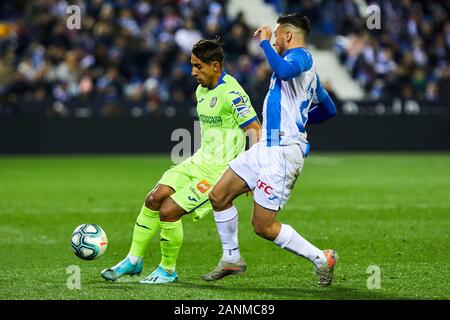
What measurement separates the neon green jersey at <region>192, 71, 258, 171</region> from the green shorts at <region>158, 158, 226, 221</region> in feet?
0.26

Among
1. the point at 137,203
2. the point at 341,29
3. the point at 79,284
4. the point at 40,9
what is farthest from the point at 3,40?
the point at 79,284

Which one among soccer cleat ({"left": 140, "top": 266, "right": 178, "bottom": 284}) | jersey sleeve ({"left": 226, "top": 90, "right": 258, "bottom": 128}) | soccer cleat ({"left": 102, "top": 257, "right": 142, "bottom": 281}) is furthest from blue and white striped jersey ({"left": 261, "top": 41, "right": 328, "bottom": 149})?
soccer cleat ({"left": 102, "top": 257, "right": 142, "bottom": 281})

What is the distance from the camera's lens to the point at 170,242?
8.60 m

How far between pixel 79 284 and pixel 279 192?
72.4 inches

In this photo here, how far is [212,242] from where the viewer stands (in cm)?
1130

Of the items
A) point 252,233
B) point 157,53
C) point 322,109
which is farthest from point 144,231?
point 157,53

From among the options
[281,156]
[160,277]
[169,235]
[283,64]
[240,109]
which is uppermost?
[283,64]

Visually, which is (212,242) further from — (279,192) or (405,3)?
(405,3)

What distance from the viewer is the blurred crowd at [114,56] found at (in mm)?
24312

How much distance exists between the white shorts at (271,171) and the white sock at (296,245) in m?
0.22

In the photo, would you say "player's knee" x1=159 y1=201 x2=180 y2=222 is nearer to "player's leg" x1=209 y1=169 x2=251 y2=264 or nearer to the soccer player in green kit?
the soccer player in green kit

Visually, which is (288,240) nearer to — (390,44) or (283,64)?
(283,64)

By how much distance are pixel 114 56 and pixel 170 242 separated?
16.9m

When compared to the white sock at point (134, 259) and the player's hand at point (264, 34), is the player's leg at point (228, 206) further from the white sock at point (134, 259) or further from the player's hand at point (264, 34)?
the player's hand at point (264, 34)
